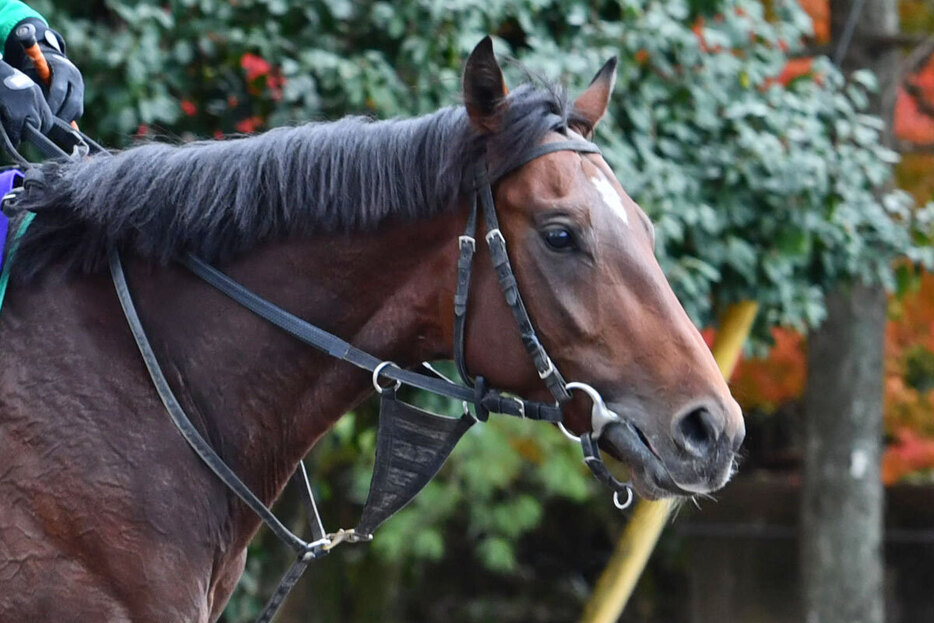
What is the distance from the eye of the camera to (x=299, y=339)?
284 centimetres

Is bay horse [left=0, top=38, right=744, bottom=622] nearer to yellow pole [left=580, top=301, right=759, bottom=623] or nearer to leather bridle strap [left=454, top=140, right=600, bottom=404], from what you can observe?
leather bridle strap [left=454, top=140, right=600, bottom=404]

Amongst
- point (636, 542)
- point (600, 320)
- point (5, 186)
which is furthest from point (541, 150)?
point (636, 542)

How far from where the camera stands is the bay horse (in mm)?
2609

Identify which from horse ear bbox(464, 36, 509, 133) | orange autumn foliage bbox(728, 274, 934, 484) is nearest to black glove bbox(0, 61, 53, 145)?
horse ear bbox(464, 36, 509, 133)

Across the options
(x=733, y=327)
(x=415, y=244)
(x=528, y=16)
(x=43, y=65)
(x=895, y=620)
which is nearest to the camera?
(x=415, y=244)

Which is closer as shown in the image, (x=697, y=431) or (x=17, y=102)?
(x=697, y=431)

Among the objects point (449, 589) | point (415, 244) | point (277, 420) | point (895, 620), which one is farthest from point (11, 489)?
→ point (449, 589)

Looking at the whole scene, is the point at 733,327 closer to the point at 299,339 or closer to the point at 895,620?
the point at 299,339

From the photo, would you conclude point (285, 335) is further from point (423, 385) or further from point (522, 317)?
point (522, 317)

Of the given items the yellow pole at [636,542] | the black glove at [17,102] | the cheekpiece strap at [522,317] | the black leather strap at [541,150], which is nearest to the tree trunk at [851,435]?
the yellow pole at [636,542]

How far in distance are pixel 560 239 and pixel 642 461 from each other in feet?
1.52

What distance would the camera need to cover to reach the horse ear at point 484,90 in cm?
270

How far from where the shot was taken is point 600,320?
2.63 metres

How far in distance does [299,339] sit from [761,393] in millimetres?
5764
